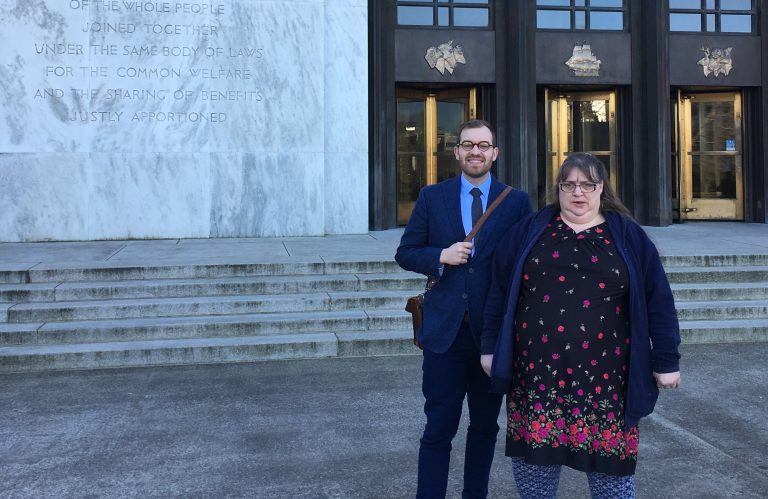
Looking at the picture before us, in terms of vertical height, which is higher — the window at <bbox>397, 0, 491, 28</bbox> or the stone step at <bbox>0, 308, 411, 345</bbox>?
the window at <bbox>397, 0, 491, 28</bbox>

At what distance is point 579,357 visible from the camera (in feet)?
8.84

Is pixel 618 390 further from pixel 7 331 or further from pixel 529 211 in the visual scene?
pixel 7 331

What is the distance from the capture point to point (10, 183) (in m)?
11.9

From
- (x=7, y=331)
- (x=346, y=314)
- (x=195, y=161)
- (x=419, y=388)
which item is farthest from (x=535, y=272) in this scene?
(x=195, y=161)

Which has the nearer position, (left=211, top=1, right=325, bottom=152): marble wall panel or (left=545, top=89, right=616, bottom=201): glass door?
(left=211, top=1, right=325, bottom=152): marble wall panel

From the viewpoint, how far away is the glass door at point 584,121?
51.4 ft

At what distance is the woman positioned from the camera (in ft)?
8.84

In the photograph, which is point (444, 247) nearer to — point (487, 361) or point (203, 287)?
point (487, 361)

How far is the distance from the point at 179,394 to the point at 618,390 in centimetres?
398

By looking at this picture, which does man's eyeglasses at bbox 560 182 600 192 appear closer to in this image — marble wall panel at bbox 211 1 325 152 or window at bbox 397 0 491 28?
marble wall panel at bbox 211 1 325 152

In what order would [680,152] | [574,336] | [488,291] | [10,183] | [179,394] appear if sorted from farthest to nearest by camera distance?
[680,152]
[10,183]
[179,394]
[488,291]
[574,336]

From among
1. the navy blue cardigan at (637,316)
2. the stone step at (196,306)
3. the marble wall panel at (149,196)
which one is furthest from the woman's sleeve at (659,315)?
the marble wall panel at (149,196)

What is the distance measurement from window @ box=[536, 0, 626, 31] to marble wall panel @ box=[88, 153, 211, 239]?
7.86 metres

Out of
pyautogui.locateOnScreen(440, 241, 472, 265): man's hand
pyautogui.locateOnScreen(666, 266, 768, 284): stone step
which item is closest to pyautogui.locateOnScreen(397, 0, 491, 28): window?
pyautogui.locateOnScreen(666, 266, 768, 284): stone step
